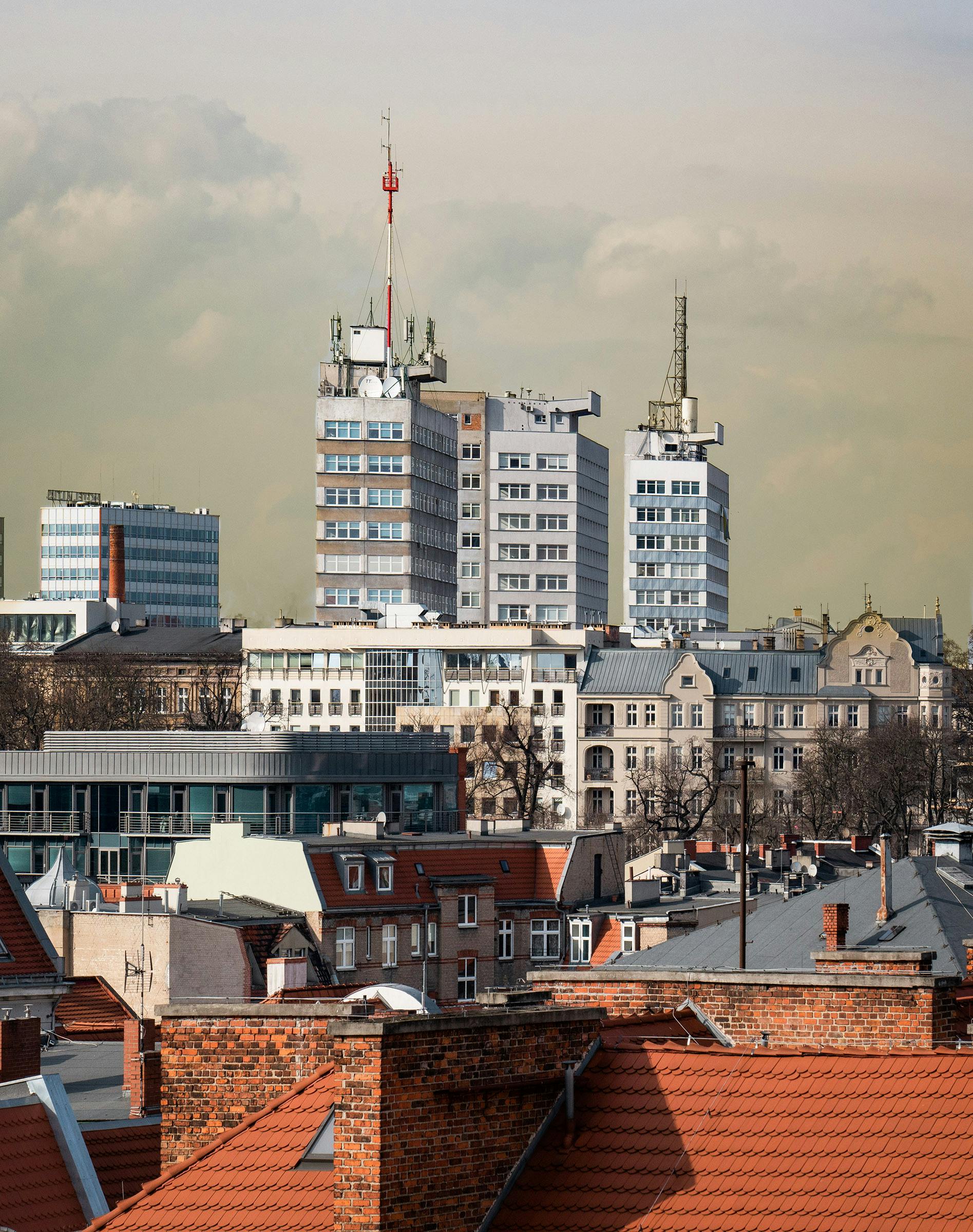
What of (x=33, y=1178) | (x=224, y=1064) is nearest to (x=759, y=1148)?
(x=224, y=1064)

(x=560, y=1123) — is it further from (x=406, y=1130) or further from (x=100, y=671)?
(x=100, y=671)

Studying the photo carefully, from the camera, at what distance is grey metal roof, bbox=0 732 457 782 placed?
96.7 m

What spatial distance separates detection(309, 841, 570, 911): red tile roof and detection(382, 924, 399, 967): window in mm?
886

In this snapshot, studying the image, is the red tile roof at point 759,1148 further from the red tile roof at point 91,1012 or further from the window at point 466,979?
the window at point 466,979

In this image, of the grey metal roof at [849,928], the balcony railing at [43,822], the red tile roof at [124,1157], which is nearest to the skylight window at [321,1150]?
the red tile roof at [124,1157]

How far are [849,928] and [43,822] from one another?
5241 centimetres

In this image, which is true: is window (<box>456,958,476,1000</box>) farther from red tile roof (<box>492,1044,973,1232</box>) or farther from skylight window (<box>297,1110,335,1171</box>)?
red tile roof (<box>492,1044,973,1232</box>)

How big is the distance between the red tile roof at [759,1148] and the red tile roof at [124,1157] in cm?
901

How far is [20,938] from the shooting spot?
5341 centimetres

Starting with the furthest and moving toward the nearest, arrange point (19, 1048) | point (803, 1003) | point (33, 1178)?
point (19, 1048) → point (33, 1178) → point (803, 1003)

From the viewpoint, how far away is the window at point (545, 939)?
279 ft

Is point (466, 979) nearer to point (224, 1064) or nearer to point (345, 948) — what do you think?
point (345, 948)

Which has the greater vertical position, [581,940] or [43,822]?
[43,822]

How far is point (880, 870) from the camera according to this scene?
193 ft
